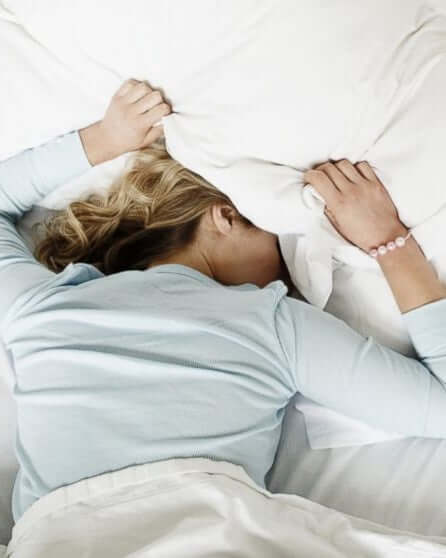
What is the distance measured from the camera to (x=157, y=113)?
1.10m

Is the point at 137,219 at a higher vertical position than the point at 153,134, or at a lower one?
lower

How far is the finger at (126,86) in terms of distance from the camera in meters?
1.10

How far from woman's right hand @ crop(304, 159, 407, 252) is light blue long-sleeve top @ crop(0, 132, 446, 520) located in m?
0.12

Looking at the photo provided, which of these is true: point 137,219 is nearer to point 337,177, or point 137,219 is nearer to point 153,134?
point 153,134

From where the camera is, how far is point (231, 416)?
925mm

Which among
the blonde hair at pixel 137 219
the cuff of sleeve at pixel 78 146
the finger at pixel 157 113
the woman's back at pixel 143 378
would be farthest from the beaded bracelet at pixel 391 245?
the cuff of sleeve at pixel 78 146

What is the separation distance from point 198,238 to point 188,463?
14.6 inches

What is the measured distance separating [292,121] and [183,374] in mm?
381

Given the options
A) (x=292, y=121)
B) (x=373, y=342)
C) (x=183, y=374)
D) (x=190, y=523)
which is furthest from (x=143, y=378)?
(x=292, y=121)

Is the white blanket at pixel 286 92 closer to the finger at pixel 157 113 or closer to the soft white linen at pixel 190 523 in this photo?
the finger at pixel 157 113

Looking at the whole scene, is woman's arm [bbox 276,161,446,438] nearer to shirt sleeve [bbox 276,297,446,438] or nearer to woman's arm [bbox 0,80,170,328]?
shirt sleeve [bbox 276,297,446,438]

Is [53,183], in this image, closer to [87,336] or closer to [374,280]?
[87,336]

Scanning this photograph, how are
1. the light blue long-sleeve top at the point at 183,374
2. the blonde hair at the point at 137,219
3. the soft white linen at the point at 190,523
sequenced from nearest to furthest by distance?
the soft white linen at the point at 190,523 → the light blue long-sleeve top at the point at 183,374 → the blonde hair at the point at 137,219

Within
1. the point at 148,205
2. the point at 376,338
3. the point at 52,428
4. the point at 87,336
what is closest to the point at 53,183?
the point at 148,205
